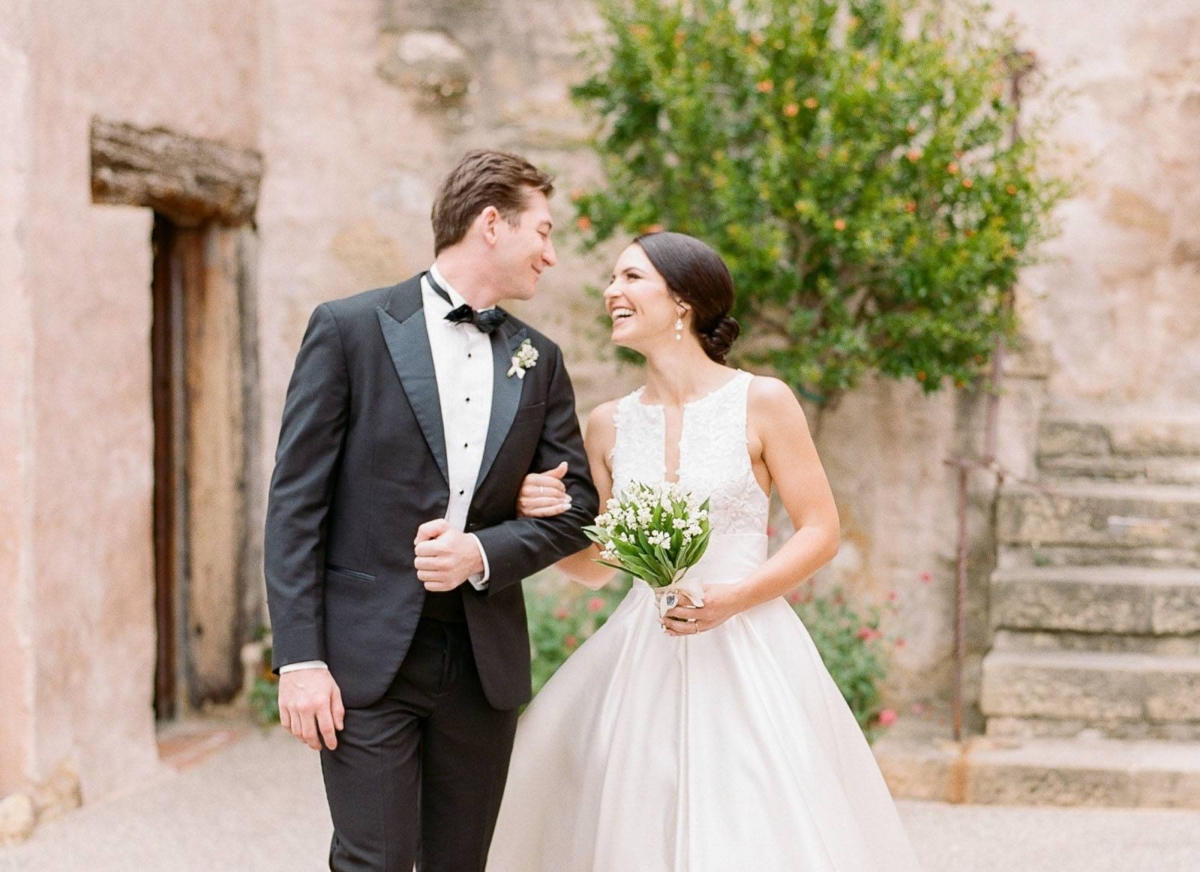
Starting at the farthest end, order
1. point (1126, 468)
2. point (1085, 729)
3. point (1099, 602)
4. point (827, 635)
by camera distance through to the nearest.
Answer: point (1126, 468)
point (827, 635)
point (1099, 602)
point (1085, 729)

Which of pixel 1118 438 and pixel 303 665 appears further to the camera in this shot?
pixel 1118 438

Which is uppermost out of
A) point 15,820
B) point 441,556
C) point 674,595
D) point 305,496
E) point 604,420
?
point 604,420

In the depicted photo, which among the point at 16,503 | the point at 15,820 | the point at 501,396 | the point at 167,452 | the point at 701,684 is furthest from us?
the point at 167,452

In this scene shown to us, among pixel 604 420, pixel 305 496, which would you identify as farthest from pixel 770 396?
pixel 305 496

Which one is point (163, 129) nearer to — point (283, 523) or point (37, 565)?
point (37, 565)

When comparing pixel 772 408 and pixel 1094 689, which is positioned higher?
pixel 772 408

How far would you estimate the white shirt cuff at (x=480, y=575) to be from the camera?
8.17 feet

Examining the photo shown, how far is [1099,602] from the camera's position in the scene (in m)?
5.03

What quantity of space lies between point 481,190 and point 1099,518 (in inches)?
143

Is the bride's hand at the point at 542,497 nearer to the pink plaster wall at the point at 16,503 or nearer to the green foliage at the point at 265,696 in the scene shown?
the pink plaster wall at the point at 16,503

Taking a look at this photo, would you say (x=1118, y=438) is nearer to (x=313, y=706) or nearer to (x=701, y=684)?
(x=701, y=684)

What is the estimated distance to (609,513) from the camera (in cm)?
259

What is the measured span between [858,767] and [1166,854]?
1.92 meters

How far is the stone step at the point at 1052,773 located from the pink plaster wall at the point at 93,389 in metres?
2.97
